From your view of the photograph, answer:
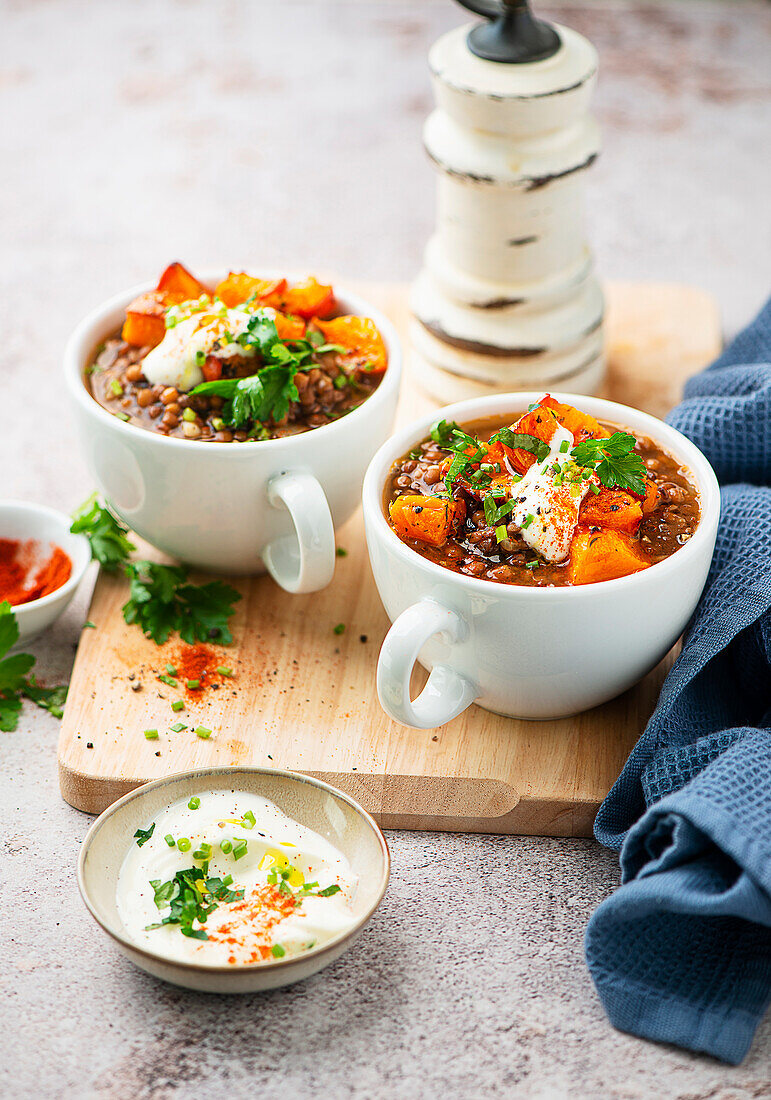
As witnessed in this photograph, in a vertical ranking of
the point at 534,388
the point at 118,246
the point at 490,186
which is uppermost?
the point at 490,186

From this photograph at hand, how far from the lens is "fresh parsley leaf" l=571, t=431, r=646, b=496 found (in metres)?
1.53

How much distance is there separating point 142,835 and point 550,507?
0.62 m

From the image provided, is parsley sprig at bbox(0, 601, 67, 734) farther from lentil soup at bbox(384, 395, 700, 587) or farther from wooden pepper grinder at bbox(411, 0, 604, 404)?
wooden pepper grinder at bbox(411, 0, 604, 404)

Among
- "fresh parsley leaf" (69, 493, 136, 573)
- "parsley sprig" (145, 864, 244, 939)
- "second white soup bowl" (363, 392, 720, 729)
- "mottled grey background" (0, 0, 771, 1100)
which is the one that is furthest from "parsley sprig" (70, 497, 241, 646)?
"parsley sprig" (145, 864, 244, 939)

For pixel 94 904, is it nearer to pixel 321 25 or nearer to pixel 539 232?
pixel 539 232

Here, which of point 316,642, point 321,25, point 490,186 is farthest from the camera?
point 321,25

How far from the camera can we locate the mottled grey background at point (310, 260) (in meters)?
1.33

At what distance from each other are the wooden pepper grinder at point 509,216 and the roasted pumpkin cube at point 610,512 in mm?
768

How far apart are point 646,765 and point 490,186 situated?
1051 mm

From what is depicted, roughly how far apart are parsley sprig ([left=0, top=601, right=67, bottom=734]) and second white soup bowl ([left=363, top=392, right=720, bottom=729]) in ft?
1.72

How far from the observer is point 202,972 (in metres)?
1.29

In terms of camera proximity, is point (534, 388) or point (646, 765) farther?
point (534, 388)

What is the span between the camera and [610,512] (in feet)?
4.97

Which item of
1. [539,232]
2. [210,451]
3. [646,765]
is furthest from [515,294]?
[646,765]
